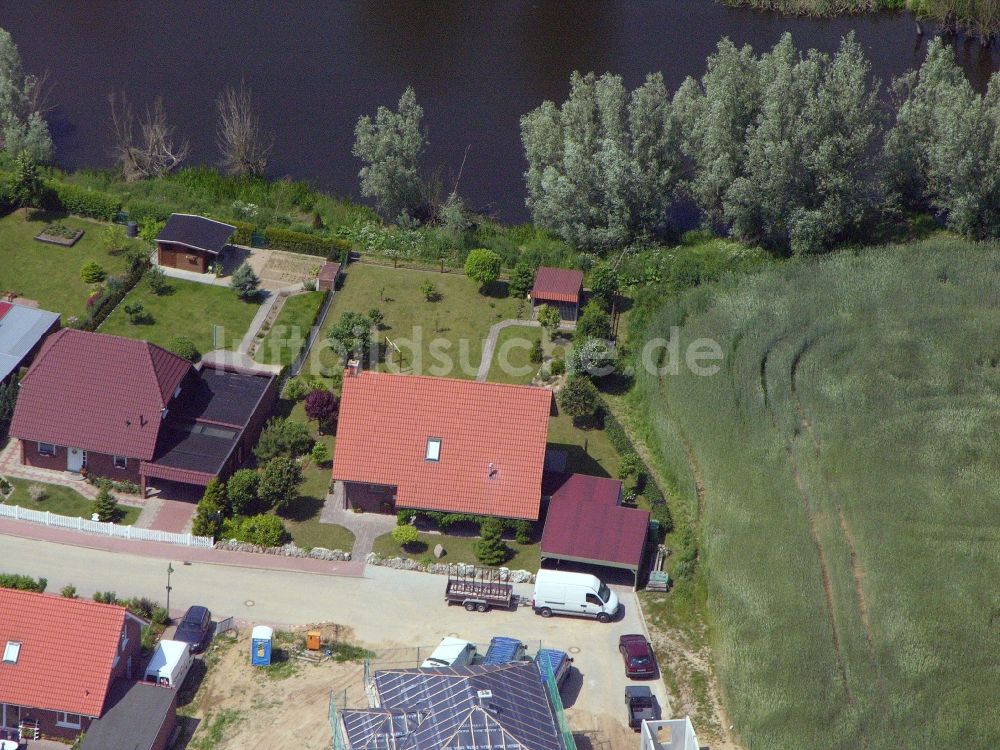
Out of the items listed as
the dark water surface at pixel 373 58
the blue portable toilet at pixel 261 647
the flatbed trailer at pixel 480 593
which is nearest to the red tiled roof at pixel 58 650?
the blue portable toilet at pixel 261 647

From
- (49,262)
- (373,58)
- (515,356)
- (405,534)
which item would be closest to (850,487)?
(515,356)

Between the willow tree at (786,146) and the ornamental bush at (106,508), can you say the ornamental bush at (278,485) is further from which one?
the willow tree at (786,146)

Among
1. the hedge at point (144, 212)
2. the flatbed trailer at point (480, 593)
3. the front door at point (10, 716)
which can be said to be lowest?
the front door at point (10, 716)

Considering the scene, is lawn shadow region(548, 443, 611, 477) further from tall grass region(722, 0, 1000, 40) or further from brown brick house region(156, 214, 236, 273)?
tall grass region(722, 0, 1000, 40)

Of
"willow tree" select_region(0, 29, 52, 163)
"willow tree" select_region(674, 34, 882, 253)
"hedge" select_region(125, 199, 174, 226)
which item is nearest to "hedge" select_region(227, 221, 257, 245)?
"hedge" select_region(125, 199, 174, 226)

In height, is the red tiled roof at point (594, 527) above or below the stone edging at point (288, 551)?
above

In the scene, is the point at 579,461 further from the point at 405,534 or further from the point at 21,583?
the point at 21,583

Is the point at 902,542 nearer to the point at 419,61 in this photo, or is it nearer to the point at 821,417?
the point at 821,417

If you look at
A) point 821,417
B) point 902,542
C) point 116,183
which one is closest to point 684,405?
point 821,417
